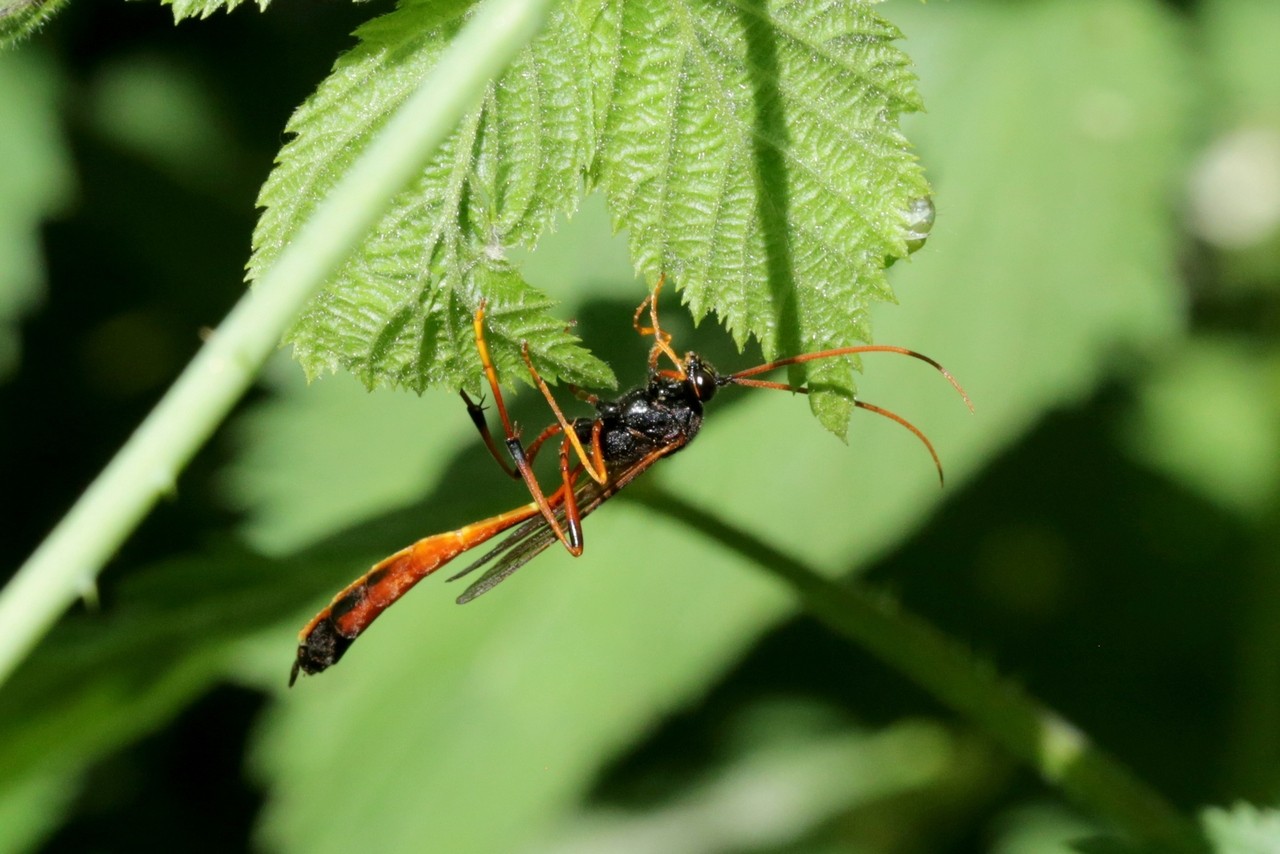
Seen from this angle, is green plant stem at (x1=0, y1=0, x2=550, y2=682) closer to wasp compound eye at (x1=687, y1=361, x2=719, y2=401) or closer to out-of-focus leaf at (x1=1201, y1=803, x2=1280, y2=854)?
wasp compound eye at (x1=687, y1=361, x2=719, y2=401)

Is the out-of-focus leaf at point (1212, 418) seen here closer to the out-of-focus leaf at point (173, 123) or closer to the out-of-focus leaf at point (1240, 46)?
the out-of-focus leaf at point (1240, 46)

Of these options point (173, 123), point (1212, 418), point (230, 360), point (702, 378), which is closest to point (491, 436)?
point (702, 378)

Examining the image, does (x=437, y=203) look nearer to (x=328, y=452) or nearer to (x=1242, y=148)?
(x=328, y=452)

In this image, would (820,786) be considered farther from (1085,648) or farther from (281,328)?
(281,328)

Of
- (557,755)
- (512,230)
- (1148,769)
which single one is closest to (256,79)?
(557,755)

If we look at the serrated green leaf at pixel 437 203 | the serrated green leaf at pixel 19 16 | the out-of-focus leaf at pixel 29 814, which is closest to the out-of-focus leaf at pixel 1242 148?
the serrated green leaf at pixel 437 203

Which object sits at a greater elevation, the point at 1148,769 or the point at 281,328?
the point at 281,328
